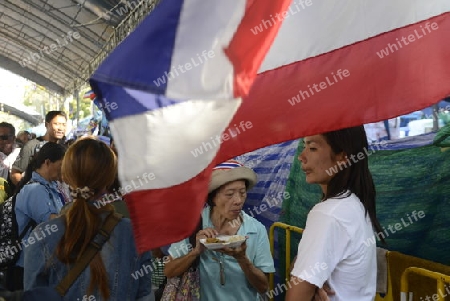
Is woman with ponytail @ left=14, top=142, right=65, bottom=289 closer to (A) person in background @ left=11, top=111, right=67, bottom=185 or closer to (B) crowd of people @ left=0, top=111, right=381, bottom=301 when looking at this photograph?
(B) crowd of people @ left=0, top=111, right=381, bottom=301

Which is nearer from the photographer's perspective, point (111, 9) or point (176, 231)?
point (176, 231)

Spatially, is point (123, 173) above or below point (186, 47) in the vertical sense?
below

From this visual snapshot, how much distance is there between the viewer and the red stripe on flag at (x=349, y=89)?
214cm

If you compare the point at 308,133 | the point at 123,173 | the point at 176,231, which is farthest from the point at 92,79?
the point at 308,133

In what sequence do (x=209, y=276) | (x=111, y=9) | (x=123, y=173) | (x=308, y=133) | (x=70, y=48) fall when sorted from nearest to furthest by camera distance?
(x=123, y=173) < (x=308, y=133) < (x=209, y=276) < (x=111, y=9) < (x=70, y=48)

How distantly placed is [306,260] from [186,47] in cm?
85

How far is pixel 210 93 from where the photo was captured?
1.84 meters

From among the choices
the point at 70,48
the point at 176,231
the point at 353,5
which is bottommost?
the point at 176,231

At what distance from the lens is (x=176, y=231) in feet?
6.39

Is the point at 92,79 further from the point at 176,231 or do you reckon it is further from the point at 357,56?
the point at 357,56

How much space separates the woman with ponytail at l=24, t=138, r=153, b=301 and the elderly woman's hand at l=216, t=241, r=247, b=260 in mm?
491

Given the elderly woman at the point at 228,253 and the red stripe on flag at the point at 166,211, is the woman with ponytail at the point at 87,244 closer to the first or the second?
the red stripe on flag at the point at 166,211

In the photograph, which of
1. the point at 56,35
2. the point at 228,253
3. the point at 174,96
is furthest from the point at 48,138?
the point at 56,35

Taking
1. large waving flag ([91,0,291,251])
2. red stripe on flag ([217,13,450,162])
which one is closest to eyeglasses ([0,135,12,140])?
red stripe on flag ([217,13,450,162])
